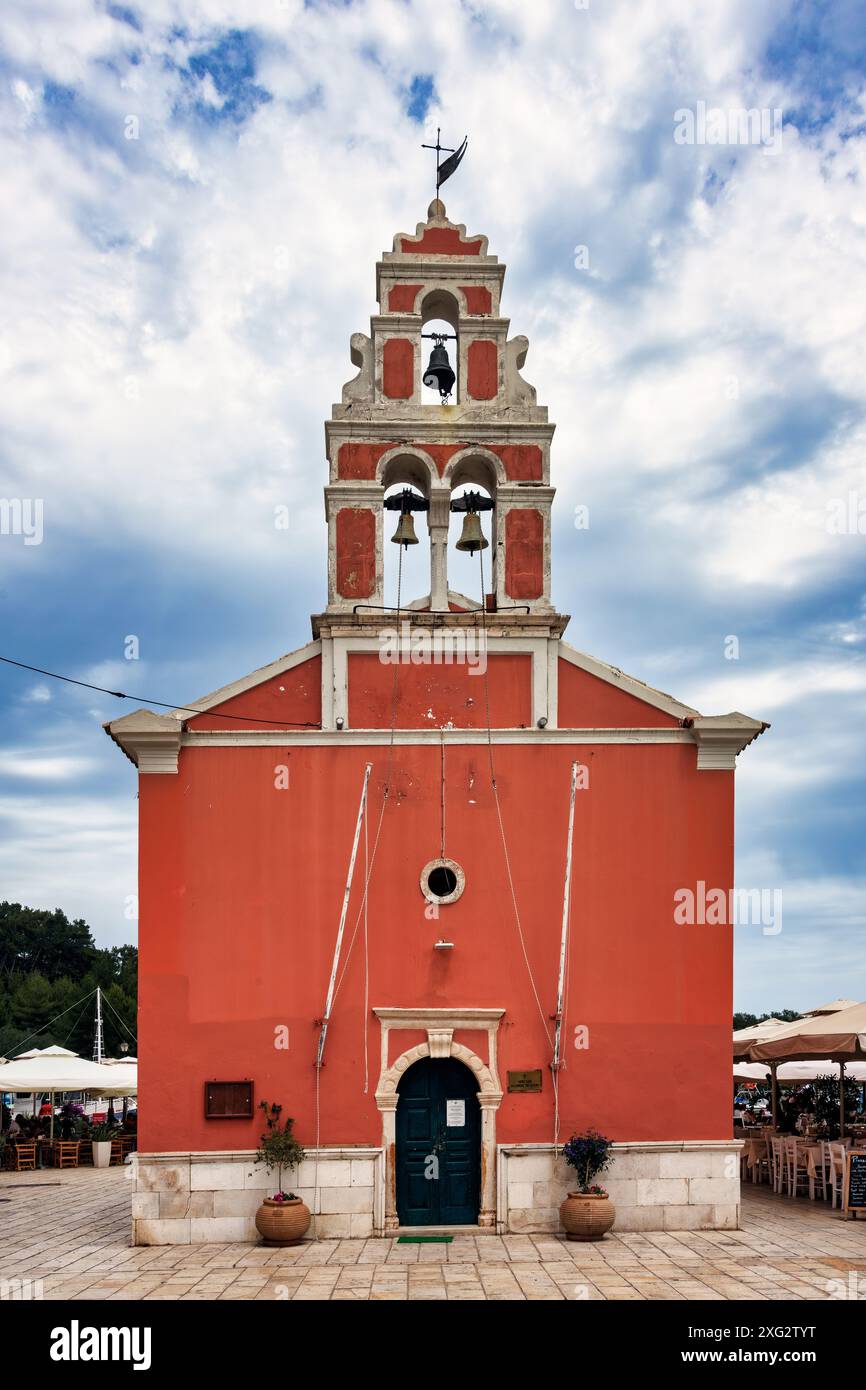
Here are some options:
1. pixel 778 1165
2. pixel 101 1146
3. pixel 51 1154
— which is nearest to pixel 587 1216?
pixel 778 1165

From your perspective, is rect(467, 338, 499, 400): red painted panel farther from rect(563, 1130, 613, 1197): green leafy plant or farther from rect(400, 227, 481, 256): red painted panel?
rect(563, 1130, 613, 1197): green leafy plant

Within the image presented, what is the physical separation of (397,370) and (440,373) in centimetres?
73

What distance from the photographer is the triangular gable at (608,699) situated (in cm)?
1645

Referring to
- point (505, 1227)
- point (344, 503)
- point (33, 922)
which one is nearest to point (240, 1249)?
point (505, 1227)

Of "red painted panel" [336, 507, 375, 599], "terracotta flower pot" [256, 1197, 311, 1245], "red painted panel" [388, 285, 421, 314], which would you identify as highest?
"red painted panel" [388, 285, 421, 314]

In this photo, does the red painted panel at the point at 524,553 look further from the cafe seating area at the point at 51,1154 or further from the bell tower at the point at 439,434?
the cafe seating area at the point at 51,1154

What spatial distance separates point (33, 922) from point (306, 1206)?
7344cm

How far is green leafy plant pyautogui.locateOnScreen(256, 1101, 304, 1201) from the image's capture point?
15.0 meters

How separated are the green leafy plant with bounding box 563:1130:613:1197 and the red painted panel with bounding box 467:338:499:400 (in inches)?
382

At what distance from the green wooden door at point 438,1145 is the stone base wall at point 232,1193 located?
44 cm

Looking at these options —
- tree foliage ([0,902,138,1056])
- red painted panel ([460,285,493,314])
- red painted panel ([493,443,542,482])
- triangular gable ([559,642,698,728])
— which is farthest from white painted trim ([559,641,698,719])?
tree foliage ([0,902,138,1056])

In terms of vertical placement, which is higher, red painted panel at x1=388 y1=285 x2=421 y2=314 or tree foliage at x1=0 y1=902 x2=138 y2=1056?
red painted panel at x1=388 y1=285 x2=421 y2=314

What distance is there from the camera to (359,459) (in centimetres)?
1667
